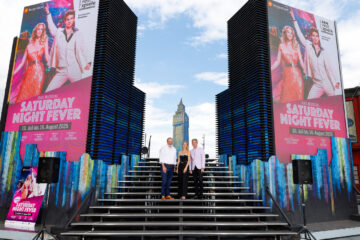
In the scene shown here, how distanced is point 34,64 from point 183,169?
6241 millimetres

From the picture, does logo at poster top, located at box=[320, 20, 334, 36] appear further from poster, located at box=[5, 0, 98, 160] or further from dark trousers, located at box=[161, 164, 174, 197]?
poster, located at box=[5, 0, 98, 160]

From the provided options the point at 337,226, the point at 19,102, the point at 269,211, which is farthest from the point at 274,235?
the point at 19,102

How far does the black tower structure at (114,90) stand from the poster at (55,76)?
0.85 ft

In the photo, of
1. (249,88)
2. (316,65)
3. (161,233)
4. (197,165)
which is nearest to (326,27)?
(316,65)

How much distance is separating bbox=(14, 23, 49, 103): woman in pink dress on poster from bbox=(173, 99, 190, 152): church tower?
251 ft

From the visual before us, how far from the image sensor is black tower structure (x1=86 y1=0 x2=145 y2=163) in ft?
21.9

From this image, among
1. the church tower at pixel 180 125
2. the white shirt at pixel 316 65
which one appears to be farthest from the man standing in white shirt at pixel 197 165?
the church tower at pixel 180 125

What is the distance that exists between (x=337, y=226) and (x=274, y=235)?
8.93 ft

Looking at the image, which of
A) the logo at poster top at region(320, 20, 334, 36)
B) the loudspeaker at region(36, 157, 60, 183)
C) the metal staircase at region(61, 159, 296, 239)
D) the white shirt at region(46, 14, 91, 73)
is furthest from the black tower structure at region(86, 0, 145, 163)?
the logo at poster top at region(320, 20, 334, 36)

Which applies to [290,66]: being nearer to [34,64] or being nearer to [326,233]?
[326,233]

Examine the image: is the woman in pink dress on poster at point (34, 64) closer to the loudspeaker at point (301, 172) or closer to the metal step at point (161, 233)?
the metal step at point (161, 233)

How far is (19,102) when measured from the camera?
298 inches

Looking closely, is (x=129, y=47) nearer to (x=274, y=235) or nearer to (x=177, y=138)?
(x=274, y=235)

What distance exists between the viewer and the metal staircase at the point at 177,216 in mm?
4699
